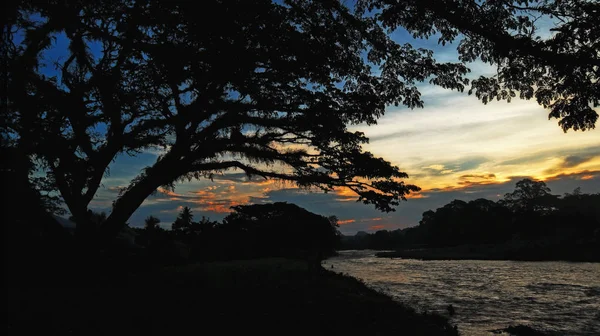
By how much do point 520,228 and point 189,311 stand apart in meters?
82.0

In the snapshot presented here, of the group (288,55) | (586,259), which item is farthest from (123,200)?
(586,259)

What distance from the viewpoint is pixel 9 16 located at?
580cm

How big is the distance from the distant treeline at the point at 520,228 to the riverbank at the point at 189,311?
52.4 metres

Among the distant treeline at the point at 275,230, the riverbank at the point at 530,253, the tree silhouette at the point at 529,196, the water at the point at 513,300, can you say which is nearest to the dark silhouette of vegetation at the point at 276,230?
the distant treeline at the point at 275,230

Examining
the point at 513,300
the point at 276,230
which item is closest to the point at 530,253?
the point at 513,300

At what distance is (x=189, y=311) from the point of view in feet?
28.9

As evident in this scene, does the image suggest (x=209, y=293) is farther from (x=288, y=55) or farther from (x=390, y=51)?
(x=390, y=51)

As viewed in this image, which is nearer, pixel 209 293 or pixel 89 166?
pixel 209 293

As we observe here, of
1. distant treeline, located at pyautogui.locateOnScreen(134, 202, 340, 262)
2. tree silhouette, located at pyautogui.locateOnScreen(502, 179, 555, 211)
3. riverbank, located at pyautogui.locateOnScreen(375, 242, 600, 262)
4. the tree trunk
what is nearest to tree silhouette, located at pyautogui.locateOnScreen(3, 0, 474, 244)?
the tree trunk

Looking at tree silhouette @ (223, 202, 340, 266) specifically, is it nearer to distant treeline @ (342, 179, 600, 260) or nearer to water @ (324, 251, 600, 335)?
water @ (324, 251, 600, 335)

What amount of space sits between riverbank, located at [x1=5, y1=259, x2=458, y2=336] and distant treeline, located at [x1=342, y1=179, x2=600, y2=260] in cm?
Answer: 5243

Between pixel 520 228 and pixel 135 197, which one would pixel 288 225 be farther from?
pixel 520 228

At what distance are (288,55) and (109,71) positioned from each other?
427 cm

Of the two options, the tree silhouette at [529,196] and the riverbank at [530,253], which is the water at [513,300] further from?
the tree silhouette at [529,196]
